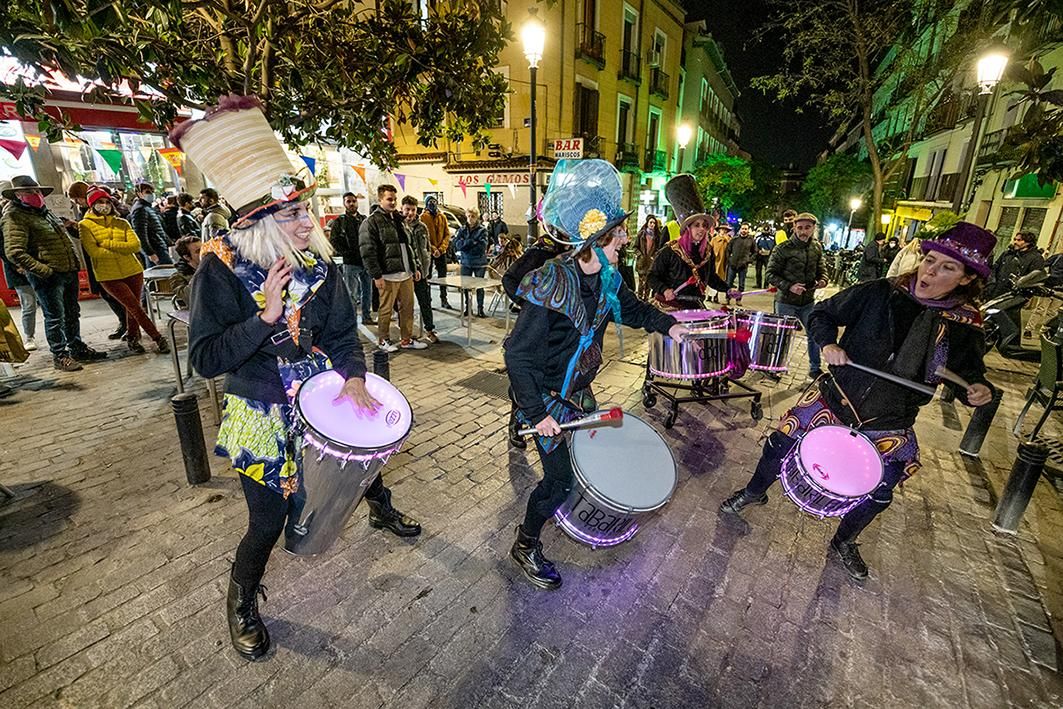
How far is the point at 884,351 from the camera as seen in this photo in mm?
2928

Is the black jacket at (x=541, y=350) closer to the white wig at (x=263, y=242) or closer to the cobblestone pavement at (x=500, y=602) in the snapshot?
the white wig at (x=263, y=242)

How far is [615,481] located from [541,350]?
793 millimetres

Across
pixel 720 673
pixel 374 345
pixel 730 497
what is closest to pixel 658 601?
pixel 720 673

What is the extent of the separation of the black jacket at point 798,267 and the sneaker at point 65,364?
9198 millimetres

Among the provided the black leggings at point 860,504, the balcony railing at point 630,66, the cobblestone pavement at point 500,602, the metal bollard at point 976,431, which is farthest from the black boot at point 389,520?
the balcony railing at point 630,66

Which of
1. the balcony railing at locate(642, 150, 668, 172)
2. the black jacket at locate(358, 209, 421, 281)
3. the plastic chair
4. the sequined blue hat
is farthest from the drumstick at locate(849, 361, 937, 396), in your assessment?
the balcony railing at locate(642, 150, 668, 172)

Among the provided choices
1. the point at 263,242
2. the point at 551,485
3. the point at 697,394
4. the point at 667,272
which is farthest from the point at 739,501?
the point at 263,242

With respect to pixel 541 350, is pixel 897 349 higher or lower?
lower

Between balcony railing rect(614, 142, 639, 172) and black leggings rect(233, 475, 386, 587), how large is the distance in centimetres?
2632

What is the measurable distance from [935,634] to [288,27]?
6043 millimetres

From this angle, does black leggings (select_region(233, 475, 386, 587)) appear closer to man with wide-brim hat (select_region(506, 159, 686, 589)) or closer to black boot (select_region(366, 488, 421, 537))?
black boot (select_region(366, 488, 421, 537))

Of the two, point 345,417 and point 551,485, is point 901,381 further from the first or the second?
point 345,417

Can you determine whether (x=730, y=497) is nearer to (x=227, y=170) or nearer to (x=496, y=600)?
(x=496, y=600)

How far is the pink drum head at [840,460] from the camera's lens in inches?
111
